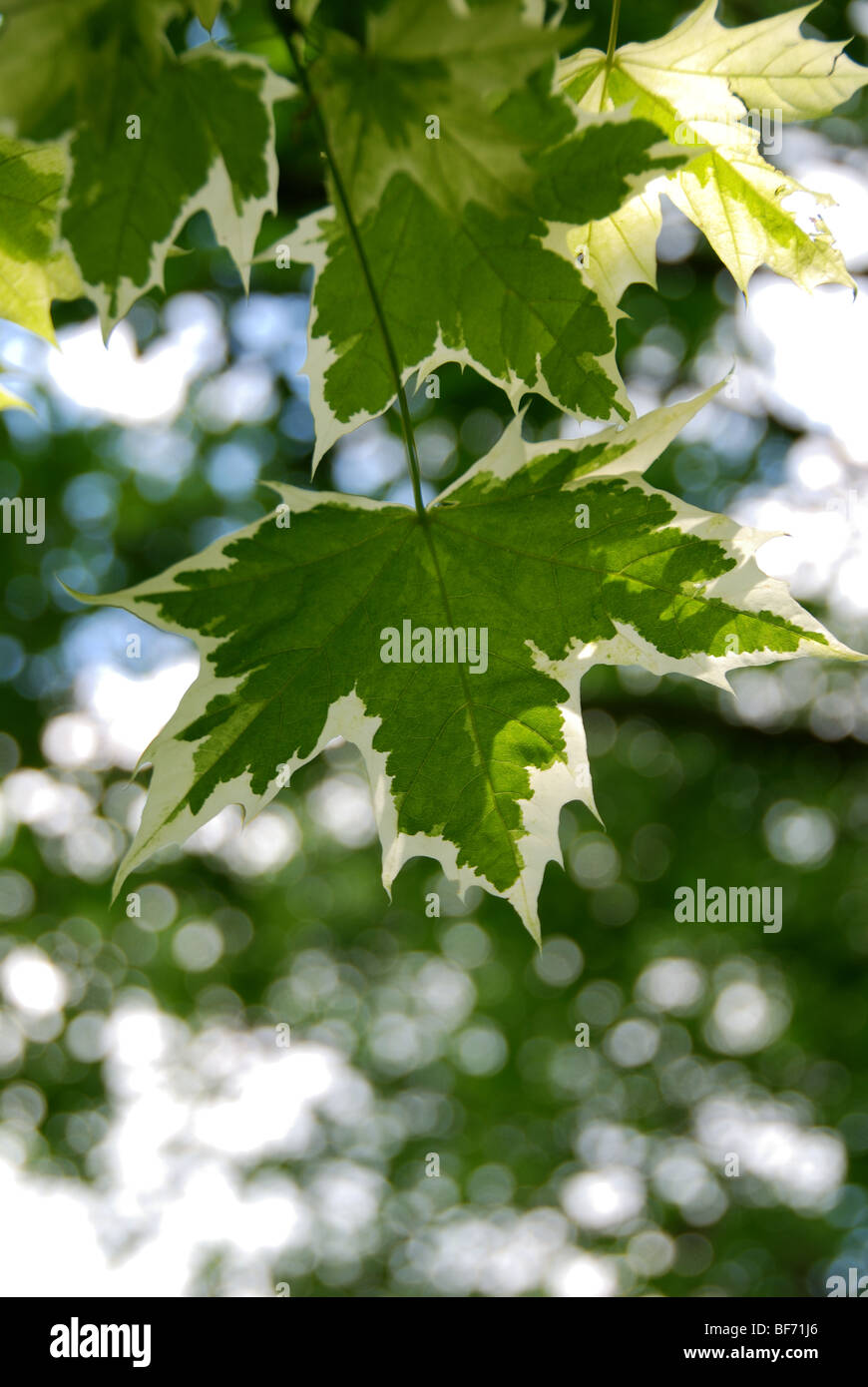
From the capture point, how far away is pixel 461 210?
0.95 m

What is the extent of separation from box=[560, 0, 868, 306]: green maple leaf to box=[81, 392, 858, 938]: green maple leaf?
291 millimetres

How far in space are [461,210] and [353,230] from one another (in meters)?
0.14

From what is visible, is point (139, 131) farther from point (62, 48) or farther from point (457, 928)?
point (457, 928)

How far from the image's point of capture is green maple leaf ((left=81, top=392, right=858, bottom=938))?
3.99ft

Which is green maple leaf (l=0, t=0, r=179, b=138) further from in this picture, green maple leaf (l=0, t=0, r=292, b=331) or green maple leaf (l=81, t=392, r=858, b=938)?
green maple leaf (l=81, t=392, r=858, b=938)

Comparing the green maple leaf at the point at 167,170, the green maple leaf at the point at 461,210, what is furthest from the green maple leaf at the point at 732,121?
the green maple leaf at the point at 167,170

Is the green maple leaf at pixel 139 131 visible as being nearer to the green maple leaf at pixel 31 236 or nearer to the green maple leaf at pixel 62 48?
the green maple leaf at pixel 62 48

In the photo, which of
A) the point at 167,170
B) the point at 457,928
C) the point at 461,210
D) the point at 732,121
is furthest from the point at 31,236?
the point at 457,928

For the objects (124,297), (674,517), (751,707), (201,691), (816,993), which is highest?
(751,707)

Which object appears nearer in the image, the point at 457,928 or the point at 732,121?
the point at 732,121

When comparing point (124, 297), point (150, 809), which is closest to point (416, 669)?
point (150, 809)

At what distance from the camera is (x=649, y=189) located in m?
1.35
